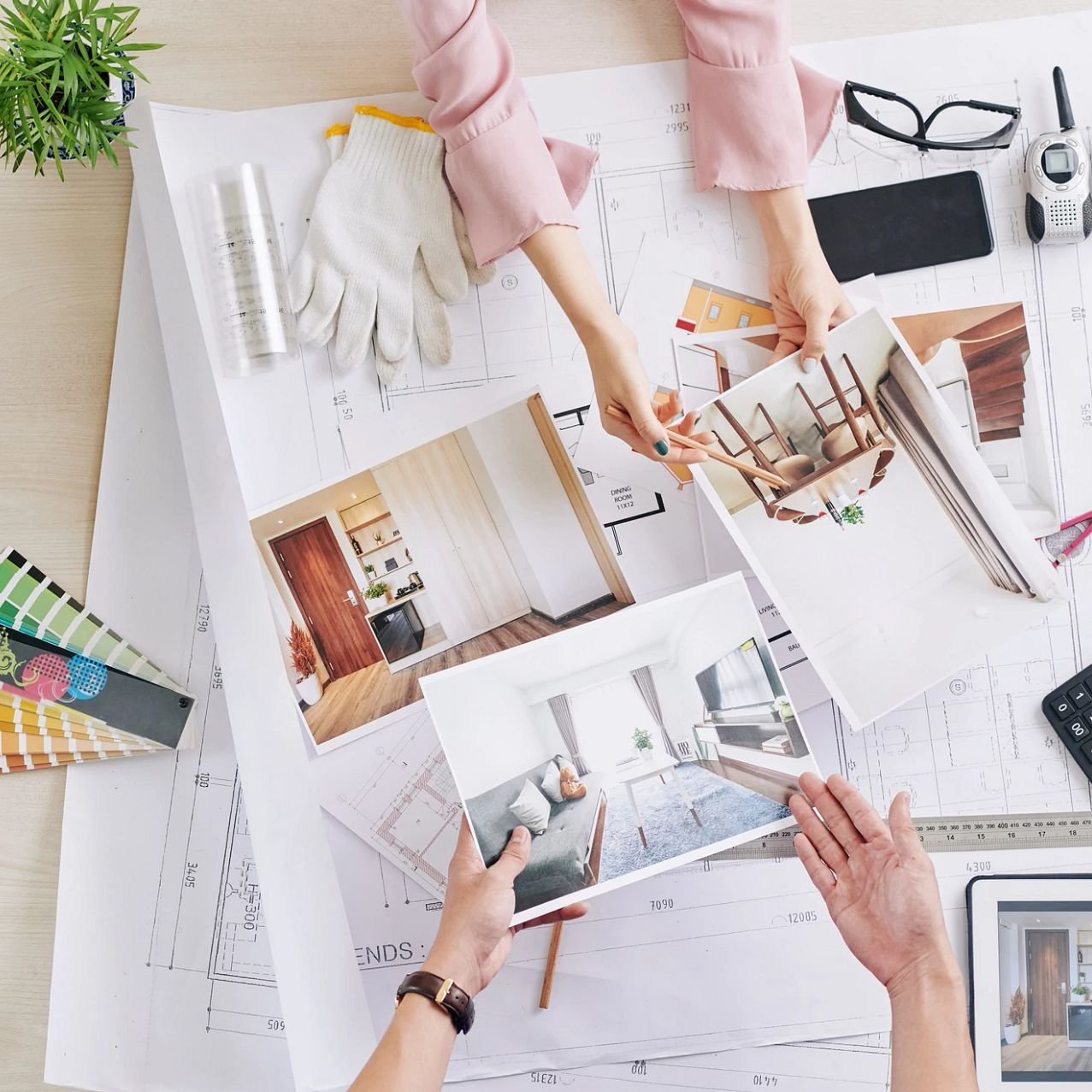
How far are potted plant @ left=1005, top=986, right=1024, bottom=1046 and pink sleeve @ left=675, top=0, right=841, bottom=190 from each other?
0.97m

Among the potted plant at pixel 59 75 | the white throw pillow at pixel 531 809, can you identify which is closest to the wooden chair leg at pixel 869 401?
the white throw pillow at pixel 531 809

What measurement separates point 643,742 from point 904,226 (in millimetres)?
687

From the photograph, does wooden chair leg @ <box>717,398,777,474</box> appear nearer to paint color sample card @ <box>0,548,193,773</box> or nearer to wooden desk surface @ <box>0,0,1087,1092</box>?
wooden desk surface @ <box>0,0,1087,1092</box>

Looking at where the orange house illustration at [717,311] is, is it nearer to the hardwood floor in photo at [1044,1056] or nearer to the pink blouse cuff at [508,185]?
the pink blouse cuff at [508,185]

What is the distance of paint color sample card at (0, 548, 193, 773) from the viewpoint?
1.08 meters

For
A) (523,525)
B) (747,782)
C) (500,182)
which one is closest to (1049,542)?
(747,782)

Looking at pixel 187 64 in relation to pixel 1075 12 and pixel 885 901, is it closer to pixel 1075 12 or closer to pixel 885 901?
pixel 1075 12

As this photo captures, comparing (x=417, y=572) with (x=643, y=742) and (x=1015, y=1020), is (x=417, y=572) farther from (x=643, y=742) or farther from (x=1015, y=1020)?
(x=1015, y=1020)

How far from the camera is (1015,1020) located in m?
1.02

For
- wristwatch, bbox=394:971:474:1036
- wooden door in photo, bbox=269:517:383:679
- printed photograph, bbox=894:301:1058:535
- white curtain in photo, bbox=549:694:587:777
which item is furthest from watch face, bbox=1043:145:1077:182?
wristwatch, bbox=394:971:474:1036

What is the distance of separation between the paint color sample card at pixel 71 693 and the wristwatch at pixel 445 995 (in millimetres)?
430

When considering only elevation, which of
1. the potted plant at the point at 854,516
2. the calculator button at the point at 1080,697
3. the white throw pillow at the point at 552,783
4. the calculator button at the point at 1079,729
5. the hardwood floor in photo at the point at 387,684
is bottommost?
the white throw pillow at the point at 552,783

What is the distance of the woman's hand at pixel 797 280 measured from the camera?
102cm

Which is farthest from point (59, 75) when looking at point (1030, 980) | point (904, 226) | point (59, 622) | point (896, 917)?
point (1030, 980)
